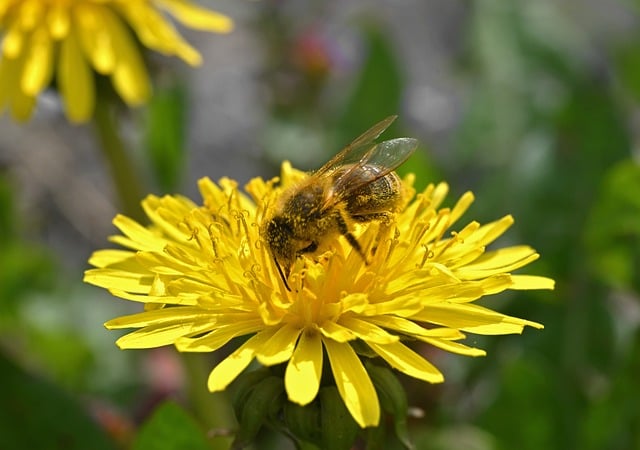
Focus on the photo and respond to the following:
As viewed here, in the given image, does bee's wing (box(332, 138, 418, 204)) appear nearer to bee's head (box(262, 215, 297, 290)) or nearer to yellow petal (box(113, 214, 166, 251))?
bee's head (box(262, 215, 297, 290))

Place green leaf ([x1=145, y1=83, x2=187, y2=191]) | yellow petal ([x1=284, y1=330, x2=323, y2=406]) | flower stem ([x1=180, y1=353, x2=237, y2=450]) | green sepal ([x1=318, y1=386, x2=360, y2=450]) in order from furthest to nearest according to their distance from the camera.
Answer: green leaf ([x1=145, y1=83, x2=187, y2=191]) < flower stem ([x1=180, y1=353, x2=237, y2=450]) < green sepal ([x1=318, y1=386, x2=360, y2=450]) < yellow petal ([x1=284, y1=330, x2=323, y2=406])

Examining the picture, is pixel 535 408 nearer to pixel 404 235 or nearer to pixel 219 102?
pixel 404 235

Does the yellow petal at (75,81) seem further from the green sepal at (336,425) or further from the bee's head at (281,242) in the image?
the green sepal at (336,425)

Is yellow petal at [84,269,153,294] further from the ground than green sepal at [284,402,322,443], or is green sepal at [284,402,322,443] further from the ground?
yellow petal at [84,269,153,294]

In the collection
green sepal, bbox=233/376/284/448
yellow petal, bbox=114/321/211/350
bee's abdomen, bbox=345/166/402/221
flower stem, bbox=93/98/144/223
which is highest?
flower stem, bbox=93/98/144/223

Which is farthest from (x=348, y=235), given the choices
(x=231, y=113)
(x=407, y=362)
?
(x=231, y=113)

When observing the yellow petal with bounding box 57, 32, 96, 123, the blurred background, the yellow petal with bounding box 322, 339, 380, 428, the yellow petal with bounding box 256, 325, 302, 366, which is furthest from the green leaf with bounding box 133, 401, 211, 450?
the yellow petal with bounding box 57, 32, 96, 123

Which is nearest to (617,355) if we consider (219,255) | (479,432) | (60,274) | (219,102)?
(479,432)

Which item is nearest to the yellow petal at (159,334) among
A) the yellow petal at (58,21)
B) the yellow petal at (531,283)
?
the yellow petal at (531,283)
